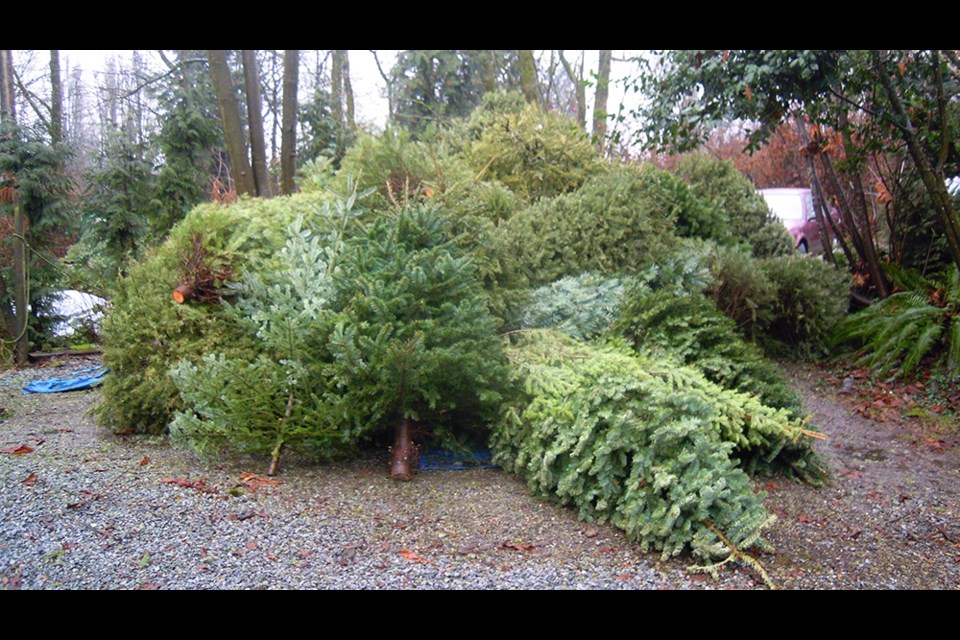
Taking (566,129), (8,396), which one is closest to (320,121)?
(566,129)

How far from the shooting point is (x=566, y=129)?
9680mm

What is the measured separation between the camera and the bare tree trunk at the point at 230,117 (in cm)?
939

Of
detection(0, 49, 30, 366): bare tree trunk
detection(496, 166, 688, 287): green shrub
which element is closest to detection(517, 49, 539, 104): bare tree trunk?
detection(496, 166, 688, 287): green shrub

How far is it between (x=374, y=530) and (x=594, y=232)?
4.25m

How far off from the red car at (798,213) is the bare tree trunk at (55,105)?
11890 mm

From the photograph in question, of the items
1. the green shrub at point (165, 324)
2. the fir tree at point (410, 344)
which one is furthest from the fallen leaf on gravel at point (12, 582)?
the green shrub at point (165, 324)

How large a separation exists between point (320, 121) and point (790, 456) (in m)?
15.9

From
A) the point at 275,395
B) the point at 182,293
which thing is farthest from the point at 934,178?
the point at 182,293

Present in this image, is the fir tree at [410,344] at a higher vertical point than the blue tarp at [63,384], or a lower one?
higher

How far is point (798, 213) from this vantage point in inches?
562

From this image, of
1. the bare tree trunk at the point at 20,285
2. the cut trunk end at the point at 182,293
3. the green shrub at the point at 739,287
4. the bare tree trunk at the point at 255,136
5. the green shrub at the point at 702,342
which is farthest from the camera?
the bare tree trunk at the point at 255,136

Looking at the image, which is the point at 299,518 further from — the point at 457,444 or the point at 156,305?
the point at 156,305

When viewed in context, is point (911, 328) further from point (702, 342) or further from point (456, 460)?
point (456, 460)

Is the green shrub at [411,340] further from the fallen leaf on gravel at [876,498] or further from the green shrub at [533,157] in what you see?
the green shrub at [533,157]
